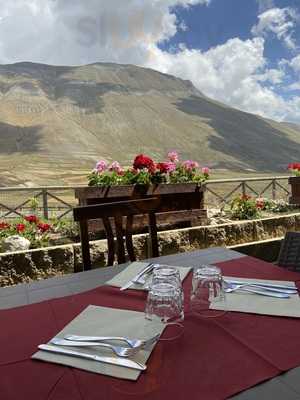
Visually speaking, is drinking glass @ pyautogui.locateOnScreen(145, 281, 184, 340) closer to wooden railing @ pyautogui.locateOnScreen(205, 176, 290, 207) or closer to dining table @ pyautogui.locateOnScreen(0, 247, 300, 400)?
dining table @ pyautogui.locateOnScreen(0, 247, 300, 400)

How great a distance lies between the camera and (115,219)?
5.84 feet

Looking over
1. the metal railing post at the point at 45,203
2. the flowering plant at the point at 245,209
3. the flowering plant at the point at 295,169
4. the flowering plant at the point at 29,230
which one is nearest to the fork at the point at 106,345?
the flowering plant at the point at 29,230

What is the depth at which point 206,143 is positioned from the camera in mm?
64000

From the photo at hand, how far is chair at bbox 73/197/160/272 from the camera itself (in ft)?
5.63

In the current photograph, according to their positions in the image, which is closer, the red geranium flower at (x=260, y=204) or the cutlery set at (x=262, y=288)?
the cutlery set at (x=262, y=288)

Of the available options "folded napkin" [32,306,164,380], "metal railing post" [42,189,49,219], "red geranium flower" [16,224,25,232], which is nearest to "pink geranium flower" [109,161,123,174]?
"red geranium flower" [16,224,25,232]

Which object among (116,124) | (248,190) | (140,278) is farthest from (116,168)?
(116,124)

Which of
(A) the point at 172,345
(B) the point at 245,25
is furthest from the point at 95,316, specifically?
(B) the point at 245,25

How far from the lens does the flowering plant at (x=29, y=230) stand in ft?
9.98

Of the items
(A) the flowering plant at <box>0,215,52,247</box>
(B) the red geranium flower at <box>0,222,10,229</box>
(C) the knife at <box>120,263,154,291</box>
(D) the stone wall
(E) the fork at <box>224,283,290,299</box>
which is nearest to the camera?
(E) the fork at <box>224,283,290,299</box>

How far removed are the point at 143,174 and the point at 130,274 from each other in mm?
2149

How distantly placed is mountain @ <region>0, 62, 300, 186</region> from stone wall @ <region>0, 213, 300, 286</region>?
112ft

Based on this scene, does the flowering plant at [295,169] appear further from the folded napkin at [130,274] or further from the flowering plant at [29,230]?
the folded napkin at [130,274]

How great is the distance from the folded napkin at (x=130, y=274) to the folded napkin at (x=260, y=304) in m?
0.24
